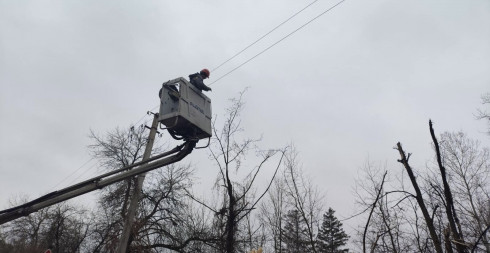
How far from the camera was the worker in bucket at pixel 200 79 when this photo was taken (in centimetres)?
A: 530

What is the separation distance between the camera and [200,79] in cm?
536

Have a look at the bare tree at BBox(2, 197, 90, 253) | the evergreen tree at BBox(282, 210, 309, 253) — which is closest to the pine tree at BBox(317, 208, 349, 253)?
the evergreen tree at BBox(282, 210, 309, 253)

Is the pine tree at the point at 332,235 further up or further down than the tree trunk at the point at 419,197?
further up

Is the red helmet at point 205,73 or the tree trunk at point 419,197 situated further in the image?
the tree trunk at point 419,197

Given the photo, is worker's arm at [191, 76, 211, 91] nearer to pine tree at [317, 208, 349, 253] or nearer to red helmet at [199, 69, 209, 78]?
red helmet at [199, 69, 209, 78]

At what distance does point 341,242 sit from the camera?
111 ft

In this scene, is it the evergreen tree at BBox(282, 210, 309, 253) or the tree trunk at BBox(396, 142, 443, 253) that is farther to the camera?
the evergreen tree at BBox(282, 210, 309, 253)

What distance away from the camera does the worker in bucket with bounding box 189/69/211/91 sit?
530 cm

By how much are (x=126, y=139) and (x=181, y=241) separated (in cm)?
642

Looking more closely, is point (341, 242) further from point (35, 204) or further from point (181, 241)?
point (35, 204)

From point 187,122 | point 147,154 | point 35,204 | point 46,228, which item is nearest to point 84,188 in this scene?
point 35,204

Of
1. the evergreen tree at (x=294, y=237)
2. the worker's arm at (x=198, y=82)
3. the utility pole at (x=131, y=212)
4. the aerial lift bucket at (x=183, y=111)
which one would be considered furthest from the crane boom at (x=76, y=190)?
Answer: the evergreen tree at (x=294, y=237)

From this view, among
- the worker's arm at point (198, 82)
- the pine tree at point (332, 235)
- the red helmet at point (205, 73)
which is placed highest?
the pine tree at point (332, 235)

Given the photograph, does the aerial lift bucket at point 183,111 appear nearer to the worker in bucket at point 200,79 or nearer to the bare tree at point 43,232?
the worker in bucket at point 200,79
